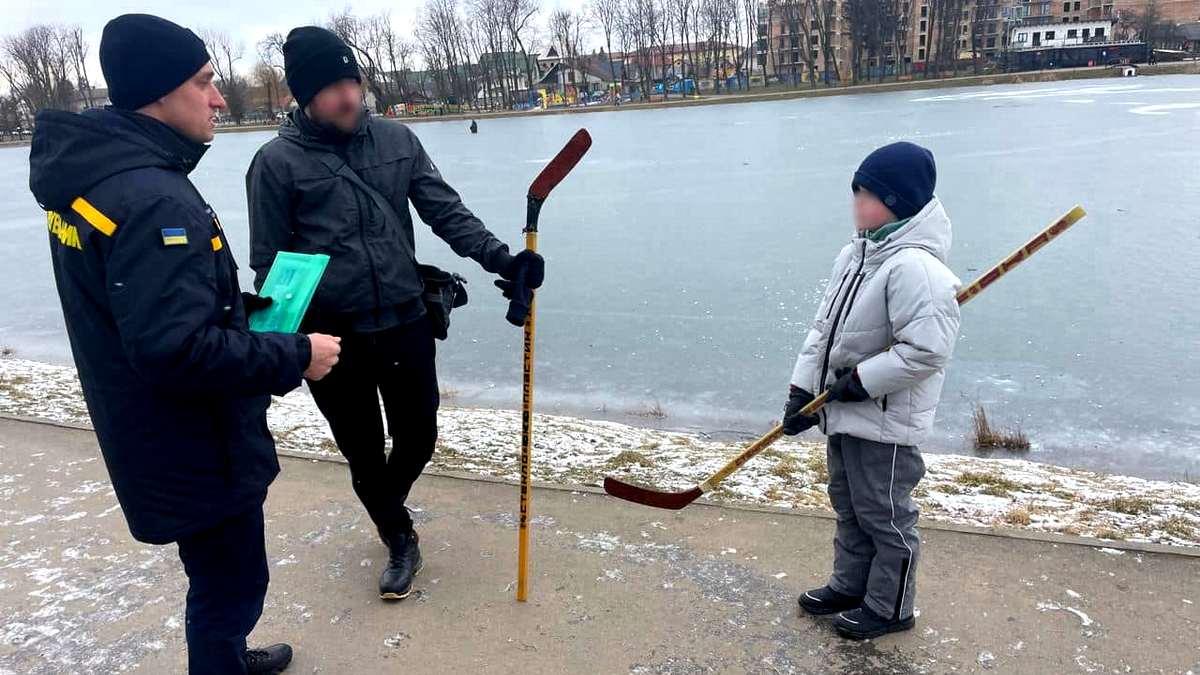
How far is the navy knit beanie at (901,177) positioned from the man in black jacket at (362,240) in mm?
1086

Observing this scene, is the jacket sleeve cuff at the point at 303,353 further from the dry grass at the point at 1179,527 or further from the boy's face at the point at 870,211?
the dry grass at the point at 1179,527

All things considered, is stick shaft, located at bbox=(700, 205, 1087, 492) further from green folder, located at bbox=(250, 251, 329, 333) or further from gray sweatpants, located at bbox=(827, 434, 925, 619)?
green folder, located at bbox=(250, 251, 329, 333)

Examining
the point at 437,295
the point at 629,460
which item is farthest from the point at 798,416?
the point at 629,460

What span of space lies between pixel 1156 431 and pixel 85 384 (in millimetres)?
5933

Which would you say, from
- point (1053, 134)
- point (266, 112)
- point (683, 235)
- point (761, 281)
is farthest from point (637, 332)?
point (266, 112)

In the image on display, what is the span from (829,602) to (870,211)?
1304 mm

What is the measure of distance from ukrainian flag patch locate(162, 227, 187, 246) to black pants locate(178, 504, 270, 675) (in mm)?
736

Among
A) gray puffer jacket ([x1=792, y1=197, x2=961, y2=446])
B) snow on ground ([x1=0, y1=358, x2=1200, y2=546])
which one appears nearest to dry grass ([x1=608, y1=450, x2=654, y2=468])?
snow on ground ([x1=0, y1=358, x2=1200, y2=546])

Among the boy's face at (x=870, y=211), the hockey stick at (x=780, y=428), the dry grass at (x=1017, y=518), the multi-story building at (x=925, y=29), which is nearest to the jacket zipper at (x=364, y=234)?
the hockey stick at (x=780, y=428)

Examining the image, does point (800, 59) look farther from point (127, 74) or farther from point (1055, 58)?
point (127, 74)

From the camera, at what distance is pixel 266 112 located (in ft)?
237

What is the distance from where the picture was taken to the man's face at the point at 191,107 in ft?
6.09

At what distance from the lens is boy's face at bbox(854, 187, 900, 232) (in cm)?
248

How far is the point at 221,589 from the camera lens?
2129 millimetres
